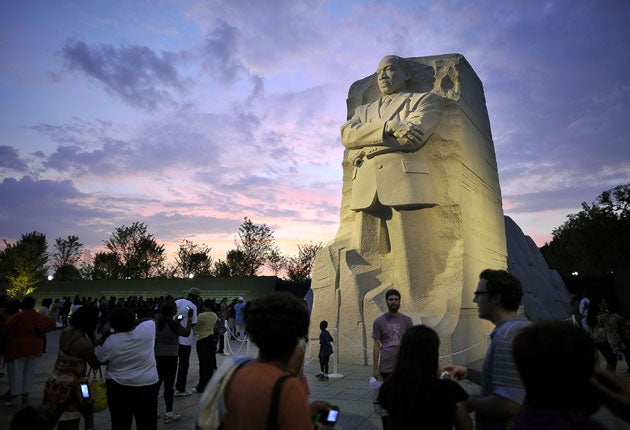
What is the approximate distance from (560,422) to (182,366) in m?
5.70

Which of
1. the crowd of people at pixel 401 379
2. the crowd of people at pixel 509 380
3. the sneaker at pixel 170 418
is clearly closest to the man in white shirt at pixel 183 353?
the sneaker at pixel 170 418

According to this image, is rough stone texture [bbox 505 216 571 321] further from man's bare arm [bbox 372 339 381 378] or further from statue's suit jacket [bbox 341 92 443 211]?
man's bare arm [bbox 372 339 381 378]

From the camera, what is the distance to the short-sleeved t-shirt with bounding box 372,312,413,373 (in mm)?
4191

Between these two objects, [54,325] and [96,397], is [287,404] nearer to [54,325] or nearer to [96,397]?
[96,397]

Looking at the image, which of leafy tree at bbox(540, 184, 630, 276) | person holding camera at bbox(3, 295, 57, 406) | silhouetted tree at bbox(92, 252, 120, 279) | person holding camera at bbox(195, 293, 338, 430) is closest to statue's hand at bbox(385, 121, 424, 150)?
person holding camera at bbox(3, 295, 57, 406)

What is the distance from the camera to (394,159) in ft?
27.0

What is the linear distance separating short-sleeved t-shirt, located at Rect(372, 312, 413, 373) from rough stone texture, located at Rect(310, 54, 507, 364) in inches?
147

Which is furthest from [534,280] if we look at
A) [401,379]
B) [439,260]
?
[401,379]

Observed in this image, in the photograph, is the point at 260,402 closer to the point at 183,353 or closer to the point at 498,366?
the point at 498,366

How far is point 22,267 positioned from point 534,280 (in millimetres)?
36324

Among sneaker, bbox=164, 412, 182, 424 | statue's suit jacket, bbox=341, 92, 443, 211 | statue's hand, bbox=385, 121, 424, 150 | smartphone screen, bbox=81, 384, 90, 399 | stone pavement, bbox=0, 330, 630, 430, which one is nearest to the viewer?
smartphone screen, bbox=81, 384, 90, 399

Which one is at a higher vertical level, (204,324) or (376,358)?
(204,324)

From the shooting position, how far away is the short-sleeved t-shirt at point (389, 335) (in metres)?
4.19

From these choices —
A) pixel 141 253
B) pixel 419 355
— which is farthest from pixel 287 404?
pixel 141 253
